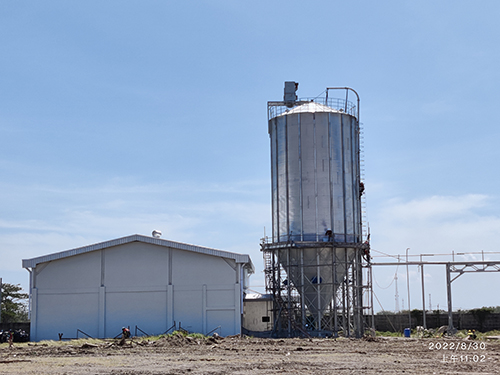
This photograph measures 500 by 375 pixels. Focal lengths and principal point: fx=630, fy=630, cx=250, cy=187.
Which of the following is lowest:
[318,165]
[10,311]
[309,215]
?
[10,311]

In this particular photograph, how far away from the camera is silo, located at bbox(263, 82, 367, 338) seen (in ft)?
137

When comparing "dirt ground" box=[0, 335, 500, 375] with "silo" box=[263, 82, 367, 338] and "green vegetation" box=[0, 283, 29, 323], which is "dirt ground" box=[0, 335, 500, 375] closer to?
"silo" box=[263, 82, 367, 338]

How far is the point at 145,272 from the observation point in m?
42.2

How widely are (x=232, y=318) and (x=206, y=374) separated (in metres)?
20.5

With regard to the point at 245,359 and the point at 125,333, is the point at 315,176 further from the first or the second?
the point at 245,359

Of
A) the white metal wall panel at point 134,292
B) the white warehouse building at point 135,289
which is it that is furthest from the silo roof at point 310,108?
the white metal wall panel at point 134,292

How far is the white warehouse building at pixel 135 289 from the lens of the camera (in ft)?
135

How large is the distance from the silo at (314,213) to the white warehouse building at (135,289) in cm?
365

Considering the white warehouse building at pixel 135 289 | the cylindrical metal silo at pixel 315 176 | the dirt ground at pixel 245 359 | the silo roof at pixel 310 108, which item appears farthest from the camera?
the silo roof at pixel 310 108

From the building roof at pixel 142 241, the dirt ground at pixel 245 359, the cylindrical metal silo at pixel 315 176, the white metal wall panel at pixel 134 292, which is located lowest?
the dirt ground at pixel 245 359

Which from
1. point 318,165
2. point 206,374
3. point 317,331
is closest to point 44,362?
point 206,374

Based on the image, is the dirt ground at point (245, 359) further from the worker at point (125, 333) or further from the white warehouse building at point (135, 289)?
the white warehouse building at point (135, 289)

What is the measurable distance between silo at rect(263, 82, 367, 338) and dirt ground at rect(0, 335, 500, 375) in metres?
8.13

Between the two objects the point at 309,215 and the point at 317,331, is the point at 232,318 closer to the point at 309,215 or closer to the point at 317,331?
the point at 317,331
